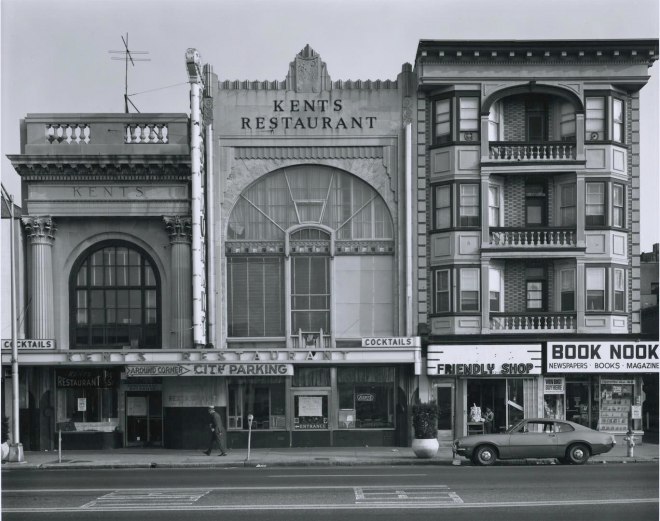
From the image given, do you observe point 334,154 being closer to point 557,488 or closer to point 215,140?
point 215,140

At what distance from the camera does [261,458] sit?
2738 cm

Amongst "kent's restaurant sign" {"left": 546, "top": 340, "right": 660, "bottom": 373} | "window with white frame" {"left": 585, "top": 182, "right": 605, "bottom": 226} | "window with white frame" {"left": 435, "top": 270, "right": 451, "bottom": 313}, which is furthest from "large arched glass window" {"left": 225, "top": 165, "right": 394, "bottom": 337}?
"window with white frame" {"left": 585, "top": 182, "right": 605, "bottom": 226}

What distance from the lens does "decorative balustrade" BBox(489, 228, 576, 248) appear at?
31.1 meters

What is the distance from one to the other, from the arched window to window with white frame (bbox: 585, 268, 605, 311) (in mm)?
15826

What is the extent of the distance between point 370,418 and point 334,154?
982cm

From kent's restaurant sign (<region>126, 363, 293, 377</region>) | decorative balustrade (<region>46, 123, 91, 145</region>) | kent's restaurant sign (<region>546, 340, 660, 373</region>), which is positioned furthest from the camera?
decorative balustrade (<region>46, 123, 91, 145</region>)

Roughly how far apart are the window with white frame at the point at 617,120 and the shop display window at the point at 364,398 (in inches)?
469

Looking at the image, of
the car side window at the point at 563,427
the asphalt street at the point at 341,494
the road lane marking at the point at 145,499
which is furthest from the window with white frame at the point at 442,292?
the road lane marking at the point at 145,499

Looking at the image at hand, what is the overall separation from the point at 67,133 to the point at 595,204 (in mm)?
19465

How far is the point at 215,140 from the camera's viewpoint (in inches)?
1251

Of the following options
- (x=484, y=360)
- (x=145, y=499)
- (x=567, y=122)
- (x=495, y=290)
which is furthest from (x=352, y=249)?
(x=145, y=499)

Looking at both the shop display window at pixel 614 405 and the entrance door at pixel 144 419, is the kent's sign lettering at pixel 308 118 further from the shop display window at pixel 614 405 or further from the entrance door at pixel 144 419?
the shop display window at pixel 614 405

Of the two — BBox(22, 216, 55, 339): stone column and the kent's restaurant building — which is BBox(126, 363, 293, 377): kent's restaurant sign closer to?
the kent's restaurant building

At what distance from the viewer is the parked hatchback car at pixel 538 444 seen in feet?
79.7
